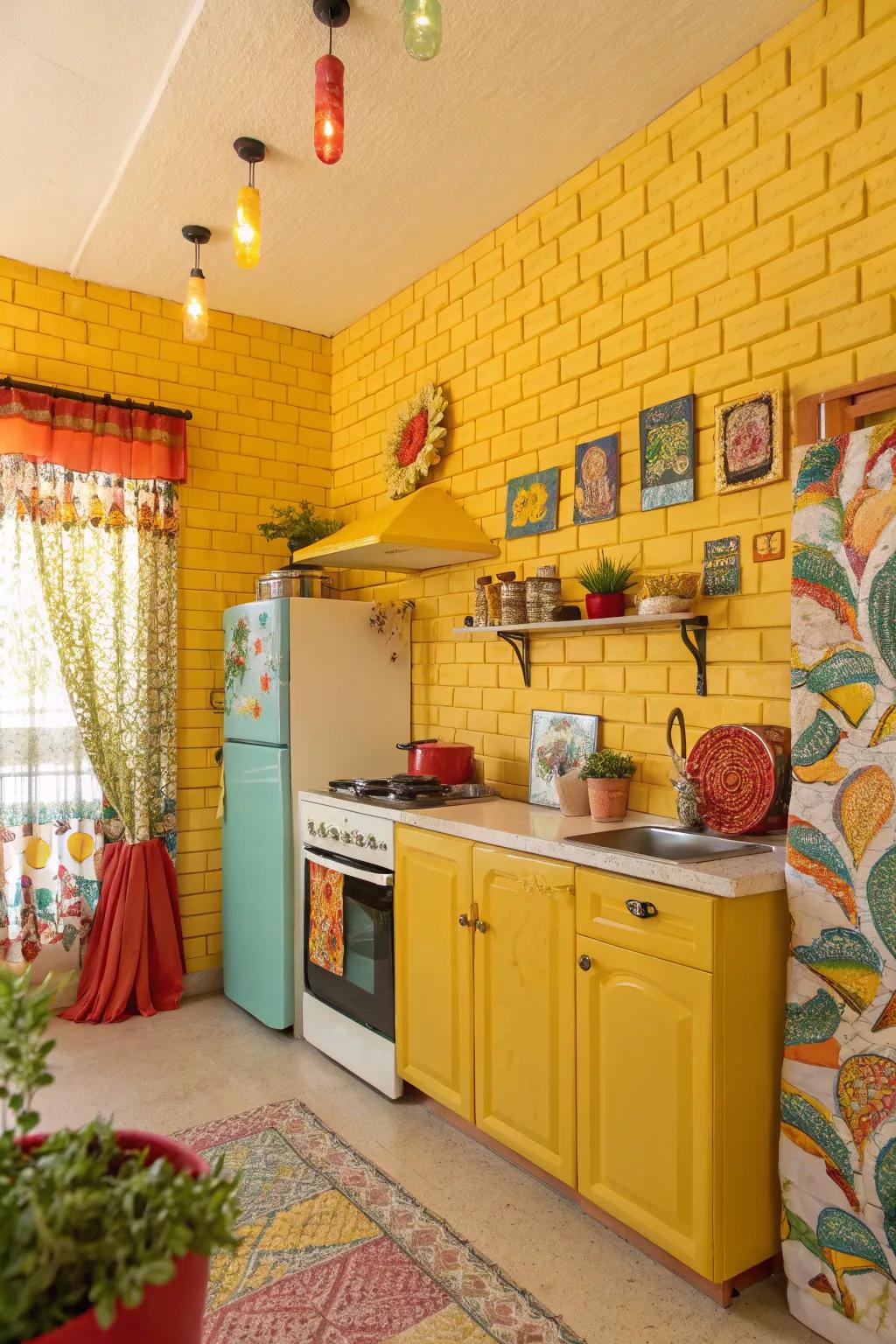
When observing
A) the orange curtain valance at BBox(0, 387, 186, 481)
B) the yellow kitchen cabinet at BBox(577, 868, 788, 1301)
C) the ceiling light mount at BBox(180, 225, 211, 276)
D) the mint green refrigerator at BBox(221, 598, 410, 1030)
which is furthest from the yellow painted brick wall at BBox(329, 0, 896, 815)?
the orange curtain valance at BBox(0, 387, 186, 481)

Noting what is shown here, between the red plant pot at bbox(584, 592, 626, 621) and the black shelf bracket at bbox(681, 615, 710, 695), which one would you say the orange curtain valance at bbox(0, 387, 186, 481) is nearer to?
the red plant pot at bbox(584, 592, 626, 621)

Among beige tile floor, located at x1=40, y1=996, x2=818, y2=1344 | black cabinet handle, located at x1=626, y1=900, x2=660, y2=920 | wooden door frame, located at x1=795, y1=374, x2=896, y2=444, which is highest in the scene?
wooden door frame, located at x1=795, y1=374, x2=896, y2=444

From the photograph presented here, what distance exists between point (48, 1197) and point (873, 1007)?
165 cm

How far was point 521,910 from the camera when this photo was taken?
8.11 ft

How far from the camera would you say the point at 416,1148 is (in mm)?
2719

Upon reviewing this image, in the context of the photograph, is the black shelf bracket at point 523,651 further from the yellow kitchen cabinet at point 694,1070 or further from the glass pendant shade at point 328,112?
the glass pendant shade at point 328,112

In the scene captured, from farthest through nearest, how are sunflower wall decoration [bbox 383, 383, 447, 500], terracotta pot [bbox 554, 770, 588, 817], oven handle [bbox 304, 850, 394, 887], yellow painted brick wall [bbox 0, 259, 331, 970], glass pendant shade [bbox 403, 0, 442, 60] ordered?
yellow painted brick wall [bbox 0, 259, 331, 970]
sunflower wall decoration [bbox 383, 383, 447, 500]
oven handle [bbox 304, 850, 394, 887]
terracotta pot [bbox 554, 770, 588, 817]
glass pendant shade [bbox 403, 0, 442, 60]

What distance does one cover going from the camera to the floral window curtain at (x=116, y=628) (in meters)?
3.74

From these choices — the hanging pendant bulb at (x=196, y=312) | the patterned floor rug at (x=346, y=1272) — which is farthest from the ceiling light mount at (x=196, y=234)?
the patterned floor rug at (x=346, y=1272)

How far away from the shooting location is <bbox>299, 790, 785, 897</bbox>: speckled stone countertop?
76.7 inches

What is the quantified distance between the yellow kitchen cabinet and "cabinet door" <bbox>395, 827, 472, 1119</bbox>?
1.95 feet

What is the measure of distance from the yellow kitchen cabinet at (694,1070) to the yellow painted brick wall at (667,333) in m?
0.69

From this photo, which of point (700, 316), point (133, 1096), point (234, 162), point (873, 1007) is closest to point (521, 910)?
point (873, 1007)

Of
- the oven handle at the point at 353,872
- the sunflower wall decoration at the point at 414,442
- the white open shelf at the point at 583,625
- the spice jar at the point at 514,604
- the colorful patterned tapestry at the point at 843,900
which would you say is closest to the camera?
the colorful patterned tapestry at the point at 843,900
